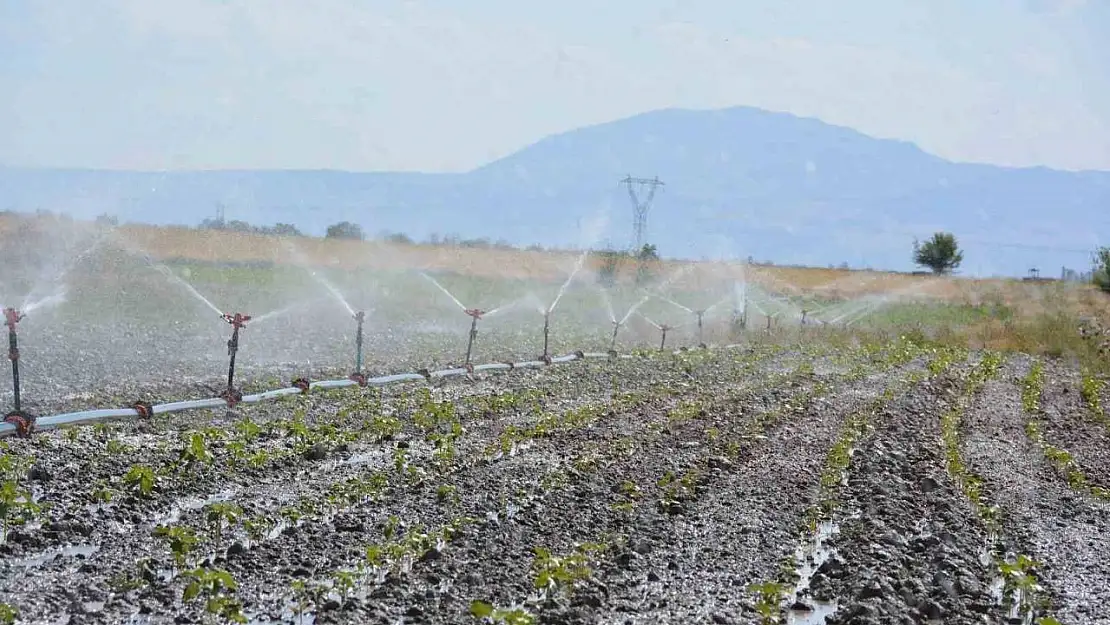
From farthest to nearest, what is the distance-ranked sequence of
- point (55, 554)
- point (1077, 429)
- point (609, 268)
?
point (609, 268), point (1077, 429), point (55, 554)

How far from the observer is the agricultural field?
7.66 metres

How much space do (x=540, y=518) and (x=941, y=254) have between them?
3369 inches

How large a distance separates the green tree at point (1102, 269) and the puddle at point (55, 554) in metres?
55.6

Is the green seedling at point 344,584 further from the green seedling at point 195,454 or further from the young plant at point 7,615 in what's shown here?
the green seedling at point 195,454

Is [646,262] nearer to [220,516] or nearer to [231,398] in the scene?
[231,398]

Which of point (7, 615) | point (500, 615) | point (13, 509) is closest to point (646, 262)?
point (13, 509)

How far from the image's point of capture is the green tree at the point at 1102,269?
56.5 metres

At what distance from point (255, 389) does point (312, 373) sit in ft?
11.2

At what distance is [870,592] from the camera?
801cm

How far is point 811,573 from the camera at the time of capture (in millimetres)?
8852

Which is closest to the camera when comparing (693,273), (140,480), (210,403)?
(140,480)

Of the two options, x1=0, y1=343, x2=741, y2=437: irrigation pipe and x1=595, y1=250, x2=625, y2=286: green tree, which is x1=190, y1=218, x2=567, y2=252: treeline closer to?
x1=595, y1=250, x2=625, y2=286: green tree

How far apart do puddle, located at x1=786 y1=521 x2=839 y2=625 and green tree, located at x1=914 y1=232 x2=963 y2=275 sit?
82927mm

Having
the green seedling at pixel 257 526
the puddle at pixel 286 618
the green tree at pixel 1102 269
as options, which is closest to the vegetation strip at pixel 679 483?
the puddle at pixel 286 618
